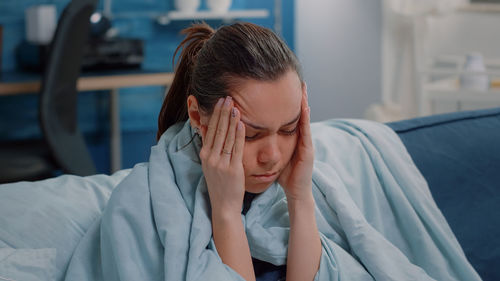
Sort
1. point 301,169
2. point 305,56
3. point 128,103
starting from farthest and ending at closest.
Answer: point 305,56 < point 128,103 < point 301,169

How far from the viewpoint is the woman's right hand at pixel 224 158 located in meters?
1.12

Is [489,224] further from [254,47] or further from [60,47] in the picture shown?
[60,47]

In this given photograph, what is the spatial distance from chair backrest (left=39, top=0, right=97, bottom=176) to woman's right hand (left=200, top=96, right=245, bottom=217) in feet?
5.20

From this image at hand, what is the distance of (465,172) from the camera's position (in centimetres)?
163

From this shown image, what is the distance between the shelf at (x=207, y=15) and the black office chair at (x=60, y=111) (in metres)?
1.04

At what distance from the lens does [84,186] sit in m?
1.39

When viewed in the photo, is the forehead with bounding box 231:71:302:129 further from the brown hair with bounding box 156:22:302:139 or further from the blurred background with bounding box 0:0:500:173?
the blurred background with bounding box 0:0:500:173

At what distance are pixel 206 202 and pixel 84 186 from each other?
0.99 feet

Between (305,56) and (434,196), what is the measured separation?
8.57 feet

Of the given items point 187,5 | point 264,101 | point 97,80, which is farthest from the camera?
point 187,5

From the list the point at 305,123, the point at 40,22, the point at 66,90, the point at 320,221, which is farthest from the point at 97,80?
the point at 305,123

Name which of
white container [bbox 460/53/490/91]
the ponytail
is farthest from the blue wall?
the ponytail

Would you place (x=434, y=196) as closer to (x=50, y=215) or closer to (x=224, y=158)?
(x=224, y=158)

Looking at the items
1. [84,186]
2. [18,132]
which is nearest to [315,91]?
[18,132]
